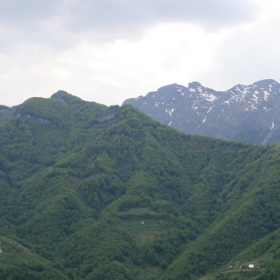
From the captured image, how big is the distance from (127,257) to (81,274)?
54.9ft

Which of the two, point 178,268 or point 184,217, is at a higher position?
point 184,217

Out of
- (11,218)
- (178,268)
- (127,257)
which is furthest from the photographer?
(11,218)

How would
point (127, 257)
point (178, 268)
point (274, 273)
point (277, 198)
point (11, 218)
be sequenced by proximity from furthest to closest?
point (11, 218), point (277, 198), point (127, 257), point (178, 268), point (274, 273)

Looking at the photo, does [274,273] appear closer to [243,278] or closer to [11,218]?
[243,278]

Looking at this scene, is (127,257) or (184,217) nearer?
(127,257)

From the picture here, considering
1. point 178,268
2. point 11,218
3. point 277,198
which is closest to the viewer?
point 178,268

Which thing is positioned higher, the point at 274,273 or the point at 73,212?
the point at 73,212

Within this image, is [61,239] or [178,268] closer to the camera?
[178,268]

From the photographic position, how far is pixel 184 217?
7844 inches

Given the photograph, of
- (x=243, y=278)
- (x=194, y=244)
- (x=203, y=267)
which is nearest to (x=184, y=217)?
(x=194, y=244)

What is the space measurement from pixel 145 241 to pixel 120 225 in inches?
487

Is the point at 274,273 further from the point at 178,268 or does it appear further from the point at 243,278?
the point at 178,268

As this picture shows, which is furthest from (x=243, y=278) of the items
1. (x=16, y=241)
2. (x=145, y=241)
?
(x=16, y=241)

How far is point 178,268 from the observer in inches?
6299
